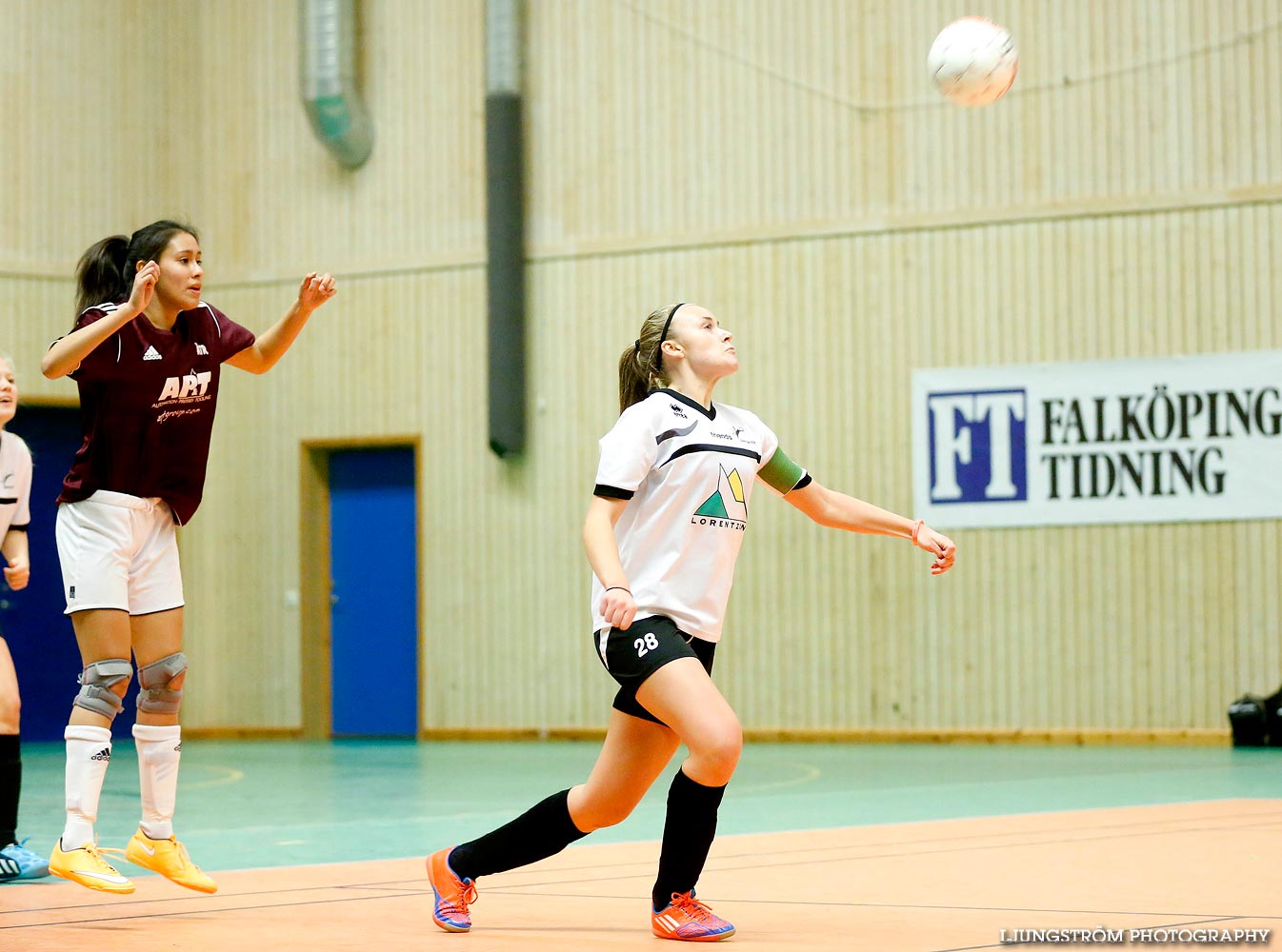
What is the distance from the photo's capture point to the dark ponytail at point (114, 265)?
5.71 m

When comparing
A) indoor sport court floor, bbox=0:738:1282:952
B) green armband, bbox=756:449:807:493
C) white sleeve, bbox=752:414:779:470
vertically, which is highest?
white sleeve, bbox=752:414:779:470

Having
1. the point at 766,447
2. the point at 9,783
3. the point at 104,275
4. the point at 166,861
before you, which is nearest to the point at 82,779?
the point at 166,861

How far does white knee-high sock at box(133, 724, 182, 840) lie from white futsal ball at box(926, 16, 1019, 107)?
20.9 feet

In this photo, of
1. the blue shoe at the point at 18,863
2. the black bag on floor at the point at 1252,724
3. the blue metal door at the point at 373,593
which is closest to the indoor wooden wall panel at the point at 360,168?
the blue metal door at the point at 373,593

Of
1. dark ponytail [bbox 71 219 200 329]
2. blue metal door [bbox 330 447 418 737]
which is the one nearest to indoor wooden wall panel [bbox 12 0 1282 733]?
blue metal door [bbox 330 447 418 737]

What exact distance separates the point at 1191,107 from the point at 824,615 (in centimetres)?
532

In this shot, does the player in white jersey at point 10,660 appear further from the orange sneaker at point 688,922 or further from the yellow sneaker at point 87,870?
the orange sneaker at point 688,922

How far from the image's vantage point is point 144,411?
562 cm

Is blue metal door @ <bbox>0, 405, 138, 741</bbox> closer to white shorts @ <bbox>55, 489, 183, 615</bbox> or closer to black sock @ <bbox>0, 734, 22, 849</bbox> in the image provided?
black sock @ <bbox>0, 734, 22, 849</bbox>

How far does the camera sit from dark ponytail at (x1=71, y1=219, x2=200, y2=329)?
5715mm

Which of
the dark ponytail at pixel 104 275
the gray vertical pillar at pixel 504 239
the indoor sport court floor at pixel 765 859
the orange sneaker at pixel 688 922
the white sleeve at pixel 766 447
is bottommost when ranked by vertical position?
the indoor sport court floor at pixel 765 859

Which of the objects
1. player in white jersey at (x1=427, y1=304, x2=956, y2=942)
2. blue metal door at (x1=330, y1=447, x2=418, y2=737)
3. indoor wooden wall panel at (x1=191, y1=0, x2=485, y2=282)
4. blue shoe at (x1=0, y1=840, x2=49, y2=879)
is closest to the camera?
player in white jersey at (x1=427, y1=304, x2=956, y2=942)

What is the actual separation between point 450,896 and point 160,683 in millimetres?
1317

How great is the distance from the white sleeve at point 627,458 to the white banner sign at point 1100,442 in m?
10.3
